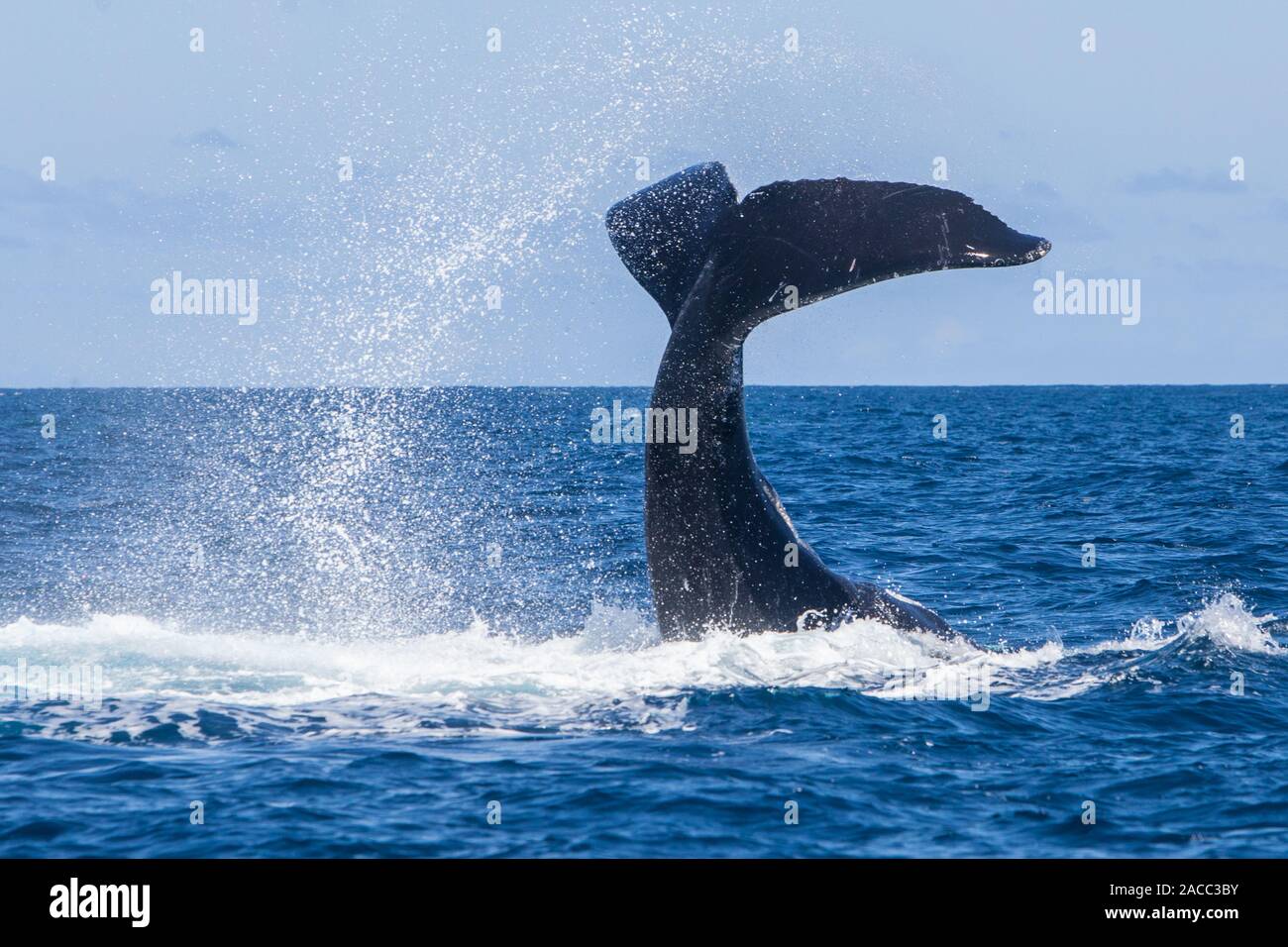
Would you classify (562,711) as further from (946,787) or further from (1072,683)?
(1072,683)

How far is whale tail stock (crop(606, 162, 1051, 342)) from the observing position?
9.28m

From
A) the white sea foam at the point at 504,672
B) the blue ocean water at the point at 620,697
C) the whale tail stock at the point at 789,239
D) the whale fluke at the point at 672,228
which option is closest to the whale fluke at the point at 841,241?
the whale tail stock at the point at 789,239

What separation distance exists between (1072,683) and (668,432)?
13.2 ft

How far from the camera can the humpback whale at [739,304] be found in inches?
374

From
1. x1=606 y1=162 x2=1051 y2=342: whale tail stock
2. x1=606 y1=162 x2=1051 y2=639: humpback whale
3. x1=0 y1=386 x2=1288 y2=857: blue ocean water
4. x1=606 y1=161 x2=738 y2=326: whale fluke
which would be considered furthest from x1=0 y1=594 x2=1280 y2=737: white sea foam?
x1=606 y1=161 x2=738 y2=326: whale fluke

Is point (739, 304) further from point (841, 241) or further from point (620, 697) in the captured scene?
point (620, 697)

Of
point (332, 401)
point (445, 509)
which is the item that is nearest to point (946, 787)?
point (445, 509)

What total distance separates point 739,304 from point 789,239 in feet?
1.84

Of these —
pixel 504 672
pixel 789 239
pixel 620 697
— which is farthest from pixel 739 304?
pixel 504 672

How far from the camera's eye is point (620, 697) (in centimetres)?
1071

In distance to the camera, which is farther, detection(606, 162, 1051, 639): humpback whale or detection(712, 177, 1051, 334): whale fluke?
detection(606, 162, 1051, 639): humpback whale

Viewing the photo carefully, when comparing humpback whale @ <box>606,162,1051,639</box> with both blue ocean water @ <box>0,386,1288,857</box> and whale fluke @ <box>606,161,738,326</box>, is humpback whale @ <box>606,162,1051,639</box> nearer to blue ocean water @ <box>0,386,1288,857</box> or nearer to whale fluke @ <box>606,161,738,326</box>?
whale fluke @ <box>606,161,738,326</box>
